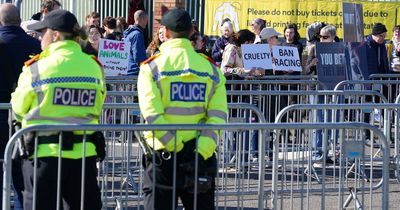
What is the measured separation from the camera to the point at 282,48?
1455 cm

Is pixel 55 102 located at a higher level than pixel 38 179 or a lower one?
higher

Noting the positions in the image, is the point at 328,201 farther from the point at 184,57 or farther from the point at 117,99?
the point at 184,57

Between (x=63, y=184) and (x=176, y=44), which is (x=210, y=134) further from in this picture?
(x=63, y=184)

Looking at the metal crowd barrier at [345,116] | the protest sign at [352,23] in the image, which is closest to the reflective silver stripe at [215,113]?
the metal crowd barrier at [345,116]

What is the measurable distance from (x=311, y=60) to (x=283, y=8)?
16.8 ft

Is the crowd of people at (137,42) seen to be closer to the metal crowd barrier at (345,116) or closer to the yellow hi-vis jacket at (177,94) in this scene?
the yellow hi-vis jacket at (177,94)

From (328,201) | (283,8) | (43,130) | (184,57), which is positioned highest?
(283,8)

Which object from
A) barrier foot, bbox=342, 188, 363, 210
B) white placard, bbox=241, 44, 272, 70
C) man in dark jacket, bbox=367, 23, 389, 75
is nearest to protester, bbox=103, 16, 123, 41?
white placard, bbox=241, 44, 272, 70

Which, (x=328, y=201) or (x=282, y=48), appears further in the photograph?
(x=282, y=48)

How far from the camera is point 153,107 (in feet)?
22.3

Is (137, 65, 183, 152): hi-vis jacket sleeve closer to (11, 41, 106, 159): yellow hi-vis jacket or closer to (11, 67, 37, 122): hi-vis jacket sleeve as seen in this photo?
(11, 41, 106, 159): yellow hi-vis jacket

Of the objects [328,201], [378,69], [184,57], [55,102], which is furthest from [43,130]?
[378,69]

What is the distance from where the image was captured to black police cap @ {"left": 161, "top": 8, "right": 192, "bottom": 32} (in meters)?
6.93

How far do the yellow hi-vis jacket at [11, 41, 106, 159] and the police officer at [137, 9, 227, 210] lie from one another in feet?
1.23
